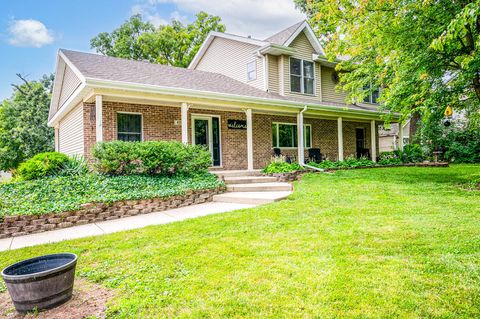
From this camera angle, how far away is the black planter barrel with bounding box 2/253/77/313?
2.46 meters

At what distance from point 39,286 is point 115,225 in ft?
11.4

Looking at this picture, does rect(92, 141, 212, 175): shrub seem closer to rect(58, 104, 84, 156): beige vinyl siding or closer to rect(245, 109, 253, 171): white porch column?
rect(245, 109, 253, 171): white porch column

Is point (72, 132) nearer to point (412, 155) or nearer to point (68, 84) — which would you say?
point (68, 84)

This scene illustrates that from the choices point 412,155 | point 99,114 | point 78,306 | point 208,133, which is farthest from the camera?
point 412,155

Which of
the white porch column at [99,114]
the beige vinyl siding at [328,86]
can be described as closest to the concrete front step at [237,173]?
the white porch column at [99,114]

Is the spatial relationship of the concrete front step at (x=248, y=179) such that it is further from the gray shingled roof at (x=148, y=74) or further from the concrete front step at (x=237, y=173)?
the gray shingled roof at (x=148, y=74)

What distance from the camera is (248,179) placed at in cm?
995

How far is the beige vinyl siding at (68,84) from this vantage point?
11500 mm

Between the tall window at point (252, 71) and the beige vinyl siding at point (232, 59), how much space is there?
14 centimetres

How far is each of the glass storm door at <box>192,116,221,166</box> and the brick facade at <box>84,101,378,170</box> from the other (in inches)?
7.3

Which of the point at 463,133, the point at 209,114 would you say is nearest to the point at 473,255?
the point at 209,114

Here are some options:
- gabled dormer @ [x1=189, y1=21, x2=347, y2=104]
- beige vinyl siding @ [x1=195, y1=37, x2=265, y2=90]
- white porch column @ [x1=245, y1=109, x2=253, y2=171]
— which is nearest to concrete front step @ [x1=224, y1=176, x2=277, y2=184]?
white porch column @ [x1=245, y1=109, x2=253, y2=171]

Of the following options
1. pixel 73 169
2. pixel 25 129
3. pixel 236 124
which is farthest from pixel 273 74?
pixel 25 129

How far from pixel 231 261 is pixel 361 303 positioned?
1446 millimetres
